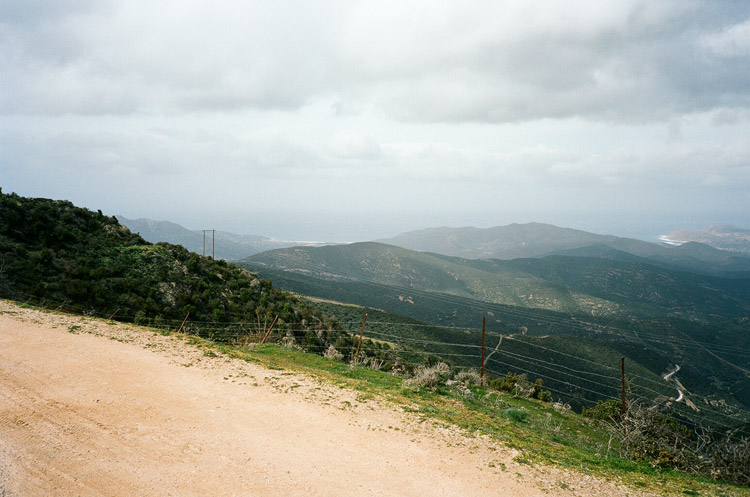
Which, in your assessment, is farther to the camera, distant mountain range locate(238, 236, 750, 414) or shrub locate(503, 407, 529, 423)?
distant mountain range locate(238, 236, 750, 414)

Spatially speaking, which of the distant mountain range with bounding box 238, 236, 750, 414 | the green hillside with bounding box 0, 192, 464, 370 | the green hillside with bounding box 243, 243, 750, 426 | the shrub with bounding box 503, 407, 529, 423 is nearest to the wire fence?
the green hillside with bounding box 243, 243, 750, 426

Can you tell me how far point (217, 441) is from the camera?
7277mm

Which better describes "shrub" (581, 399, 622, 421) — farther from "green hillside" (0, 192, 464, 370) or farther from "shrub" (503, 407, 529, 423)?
"green hillside" (0, 192, 464, 370)

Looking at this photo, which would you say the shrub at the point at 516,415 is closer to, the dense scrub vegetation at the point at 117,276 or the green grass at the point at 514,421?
the green grass at the point at 514,421

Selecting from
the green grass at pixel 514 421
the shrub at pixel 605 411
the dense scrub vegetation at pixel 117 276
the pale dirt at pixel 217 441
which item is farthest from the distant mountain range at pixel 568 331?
the pale dirt at pixel 217 441

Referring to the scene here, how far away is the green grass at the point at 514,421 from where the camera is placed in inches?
307

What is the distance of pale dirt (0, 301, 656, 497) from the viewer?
19.9ft

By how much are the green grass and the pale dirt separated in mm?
633

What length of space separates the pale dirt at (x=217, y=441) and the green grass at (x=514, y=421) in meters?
0.63

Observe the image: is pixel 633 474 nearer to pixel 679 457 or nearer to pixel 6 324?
pixel 679 457

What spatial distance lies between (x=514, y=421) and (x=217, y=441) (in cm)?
813

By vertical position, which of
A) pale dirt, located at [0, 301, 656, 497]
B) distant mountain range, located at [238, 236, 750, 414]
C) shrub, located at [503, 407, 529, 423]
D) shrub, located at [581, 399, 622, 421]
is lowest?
distant mountain range, located at [238, 236, 750, 414]

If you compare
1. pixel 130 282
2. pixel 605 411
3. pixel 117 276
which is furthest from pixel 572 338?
pixel 117 276

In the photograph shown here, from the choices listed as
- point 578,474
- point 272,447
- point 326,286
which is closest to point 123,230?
point 272,447
